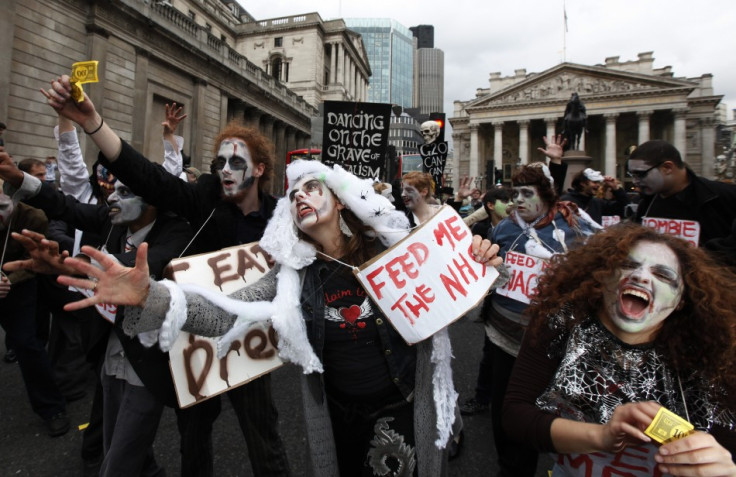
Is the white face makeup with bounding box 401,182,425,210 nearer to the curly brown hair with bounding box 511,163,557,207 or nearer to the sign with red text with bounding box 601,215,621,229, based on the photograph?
the curly brown hair with bounding box 511,163,557,207

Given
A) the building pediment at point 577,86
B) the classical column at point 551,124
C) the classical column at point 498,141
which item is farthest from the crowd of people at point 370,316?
the classical column at point 498,141

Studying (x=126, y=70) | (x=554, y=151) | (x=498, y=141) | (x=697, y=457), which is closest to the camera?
(x=697, y=457)

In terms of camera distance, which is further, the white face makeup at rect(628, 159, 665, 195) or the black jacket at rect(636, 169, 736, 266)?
the white face makeup at rect(628, 159, 665, 195)

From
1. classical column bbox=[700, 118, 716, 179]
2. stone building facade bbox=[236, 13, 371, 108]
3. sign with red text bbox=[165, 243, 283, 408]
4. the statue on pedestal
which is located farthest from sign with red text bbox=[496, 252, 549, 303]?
classical column bbox=[700, 118, 716, 179]

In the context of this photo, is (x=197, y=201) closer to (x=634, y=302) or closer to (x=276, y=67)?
(x=634, y=302)

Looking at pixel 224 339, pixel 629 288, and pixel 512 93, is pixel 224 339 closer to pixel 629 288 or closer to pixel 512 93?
pixel 629 288

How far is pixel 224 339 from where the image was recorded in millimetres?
1683

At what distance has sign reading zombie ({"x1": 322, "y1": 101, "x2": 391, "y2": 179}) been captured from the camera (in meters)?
4.27

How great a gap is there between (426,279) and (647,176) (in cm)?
241

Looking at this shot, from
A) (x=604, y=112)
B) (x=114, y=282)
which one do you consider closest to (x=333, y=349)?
(x=114, y=282)

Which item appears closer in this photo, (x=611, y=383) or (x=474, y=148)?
(x=611, y=383)

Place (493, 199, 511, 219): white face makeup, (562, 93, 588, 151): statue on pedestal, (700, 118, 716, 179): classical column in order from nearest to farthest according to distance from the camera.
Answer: (493, 199, 511, 219): white face makeup, (562, 93, 588, 151): statue on pedestal, (700, 118, 716, 179): classical column

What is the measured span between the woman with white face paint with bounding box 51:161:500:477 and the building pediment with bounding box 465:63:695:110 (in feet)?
173

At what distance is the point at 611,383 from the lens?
1353mm
